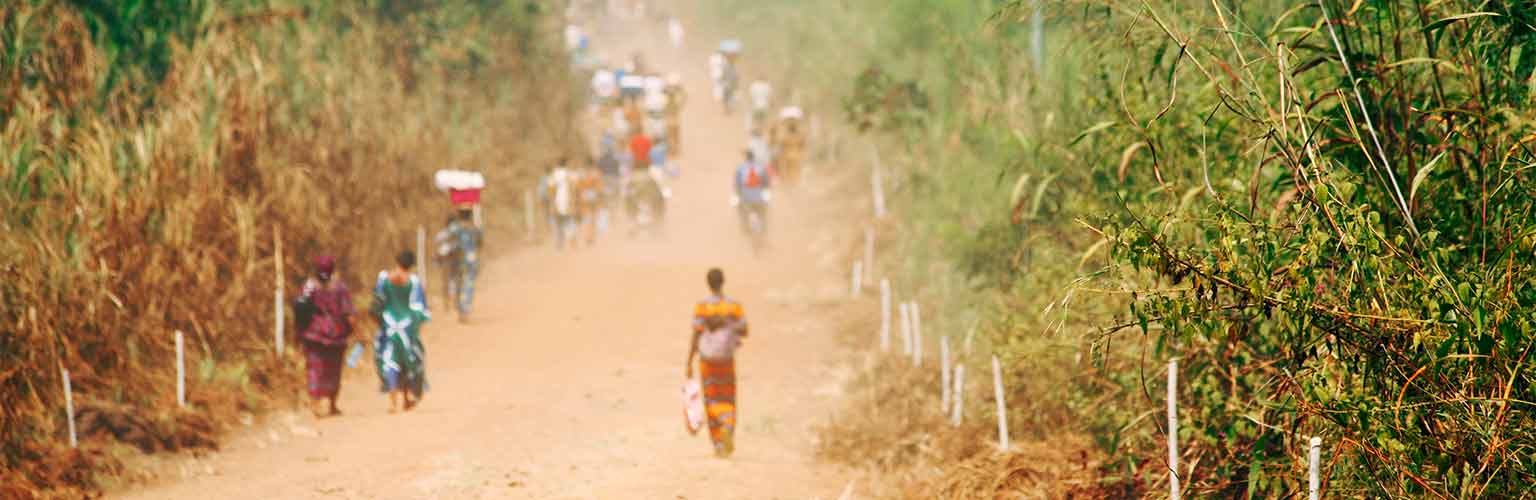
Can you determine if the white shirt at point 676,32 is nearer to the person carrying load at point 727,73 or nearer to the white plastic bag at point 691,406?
the person carrying load at point 727,73

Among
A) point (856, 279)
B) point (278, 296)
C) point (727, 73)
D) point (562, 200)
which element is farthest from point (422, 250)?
Result: point (727, 73)

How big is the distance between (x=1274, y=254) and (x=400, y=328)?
8.84m

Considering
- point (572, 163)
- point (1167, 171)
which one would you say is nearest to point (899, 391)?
point (1167, 171)

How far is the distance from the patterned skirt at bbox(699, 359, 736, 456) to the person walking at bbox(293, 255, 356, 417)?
11.6 ft

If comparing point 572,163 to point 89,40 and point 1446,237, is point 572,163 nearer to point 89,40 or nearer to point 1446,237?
point 89,40

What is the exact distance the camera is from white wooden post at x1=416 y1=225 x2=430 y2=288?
19269 millimetres

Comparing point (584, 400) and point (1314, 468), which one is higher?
point (1314, 468)

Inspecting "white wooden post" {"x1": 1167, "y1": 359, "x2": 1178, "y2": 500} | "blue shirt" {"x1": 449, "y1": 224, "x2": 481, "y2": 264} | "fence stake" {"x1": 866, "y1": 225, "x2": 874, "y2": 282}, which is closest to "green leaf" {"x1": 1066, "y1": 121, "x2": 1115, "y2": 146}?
"white wooden post" {"x1": 1167, "y1": 359, "x2": 1178, "y2": 500}

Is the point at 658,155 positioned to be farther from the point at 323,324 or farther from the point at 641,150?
the point at 323,324

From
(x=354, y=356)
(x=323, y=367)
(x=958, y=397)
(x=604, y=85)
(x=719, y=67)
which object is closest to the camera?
(x=958, y=397)

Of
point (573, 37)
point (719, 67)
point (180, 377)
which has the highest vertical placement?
point (573, 37)

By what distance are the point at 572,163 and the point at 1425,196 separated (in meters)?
24.0

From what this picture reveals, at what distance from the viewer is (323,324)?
12.9 m

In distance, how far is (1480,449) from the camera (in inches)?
247
